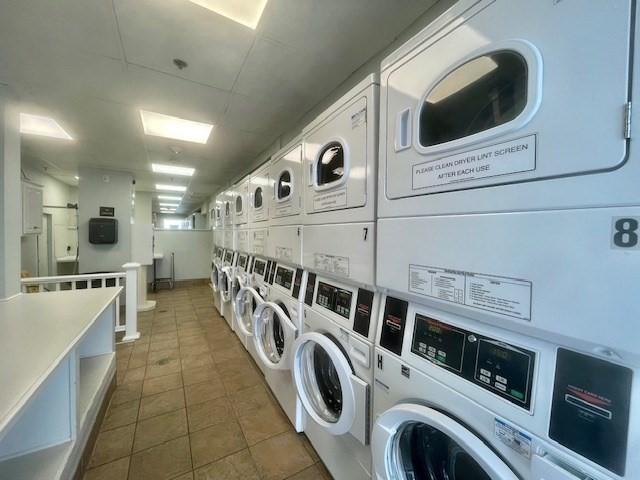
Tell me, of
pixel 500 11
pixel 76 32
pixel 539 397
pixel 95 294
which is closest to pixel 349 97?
pixel 500 11

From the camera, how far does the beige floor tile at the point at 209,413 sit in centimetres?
177

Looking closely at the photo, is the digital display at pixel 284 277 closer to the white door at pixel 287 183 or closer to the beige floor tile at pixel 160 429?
the white door at pixel 287 183

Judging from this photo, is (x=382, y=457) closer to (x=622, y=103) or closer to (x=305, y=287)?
(x=305, y=287)

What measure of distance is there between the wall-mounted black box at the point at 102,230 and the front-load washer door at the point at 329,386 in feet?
13.9

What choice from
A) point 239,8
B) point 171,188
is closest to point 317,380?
point 239,8

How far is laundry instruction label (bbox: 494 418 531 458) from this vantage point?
1.75 feet

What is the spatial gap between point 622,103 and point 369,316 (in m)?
0.84

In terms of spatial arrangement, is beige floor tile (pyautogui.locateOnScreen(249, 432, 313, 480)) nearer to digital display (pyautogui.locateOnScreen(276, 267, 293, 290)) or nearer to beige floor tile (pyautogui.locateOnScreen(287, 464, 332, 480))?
beige floor tile (pyautogui.locateOnScreen(287, 464, 332, 480))

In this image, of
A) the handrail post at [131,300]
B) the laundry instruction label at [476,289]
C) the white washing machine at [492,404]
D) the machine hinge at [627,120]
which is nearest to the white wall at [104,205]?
the handrail post at [131,300]

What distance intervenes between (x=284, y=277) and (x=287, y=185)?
24.8 inches

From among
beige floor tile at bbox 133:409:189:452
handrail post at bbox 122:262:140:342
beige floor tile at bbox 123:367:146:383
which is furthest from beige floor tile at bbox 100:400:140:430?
handrail post at bbox 122:262:140:342

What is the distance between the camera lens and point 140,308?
4.22 meters

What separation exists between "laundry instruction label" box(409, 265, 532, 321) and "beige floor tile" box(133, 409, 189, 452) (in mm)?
1908

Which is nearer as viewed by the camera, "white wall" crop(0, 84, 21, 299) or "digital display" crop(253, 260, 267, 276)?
"white wall" crop(0, 84, 21, 299)
